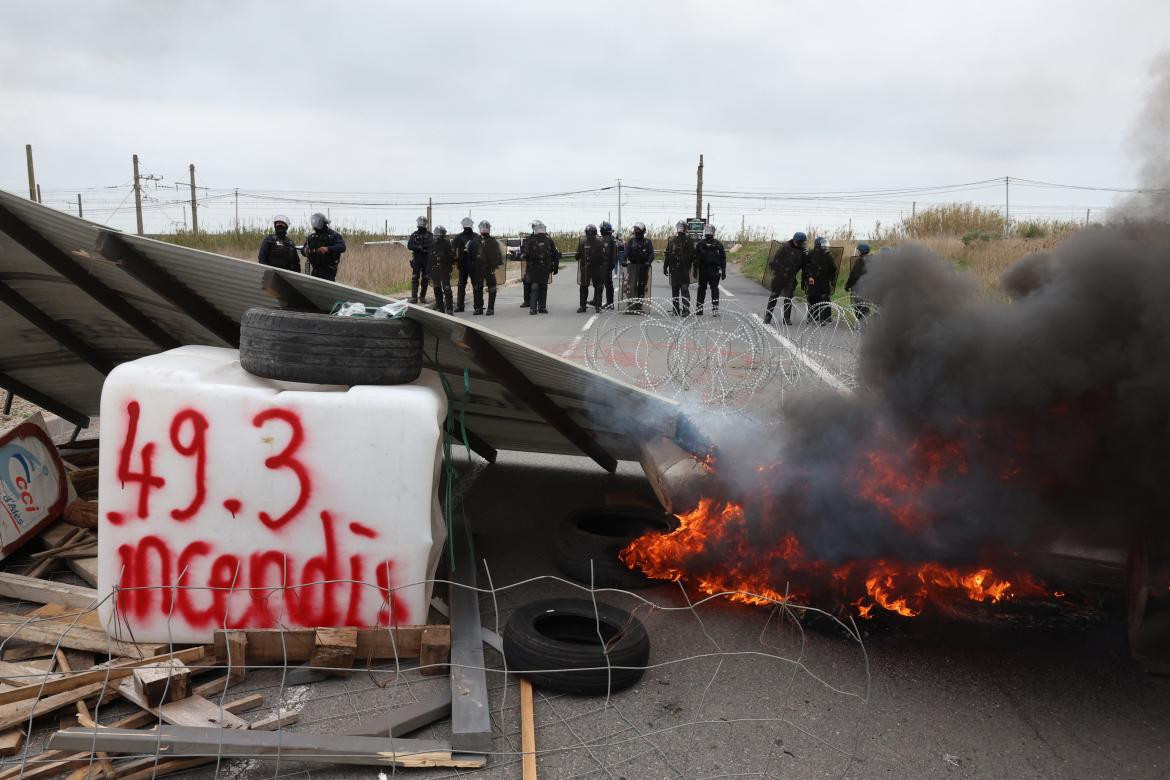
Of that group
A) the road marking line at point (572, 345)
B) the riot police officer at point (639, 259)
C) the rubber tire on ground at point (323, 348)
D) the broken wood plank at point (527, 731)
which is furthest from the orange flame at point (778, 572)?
the riot police officer at point (639, 259)

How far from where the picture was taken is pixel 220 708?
129 inches

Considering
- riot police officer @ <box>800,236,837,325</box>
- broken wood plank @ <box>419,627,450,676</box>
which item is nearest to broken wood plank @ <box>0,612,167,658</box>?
broken wood plank @ <box>419,627,450,676</box>

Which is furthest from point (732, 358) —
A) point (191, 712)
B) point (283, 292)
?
point (191, 712)

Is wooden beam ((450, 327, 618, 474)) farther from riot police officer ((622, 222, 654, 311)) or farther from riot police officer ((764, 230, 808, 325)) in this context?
riot police officer ((622, 222, 654, 311))

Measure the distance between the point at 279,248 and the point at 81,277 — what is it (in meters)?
8.44

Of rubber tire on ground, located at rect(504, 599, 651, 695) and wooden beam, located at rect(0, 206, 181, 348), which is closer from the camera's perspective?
rubber tire on ground, located at rect(504, 599, 651, 695)

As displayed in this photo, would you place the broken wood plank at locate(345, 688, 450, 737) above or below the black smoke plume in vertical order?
below

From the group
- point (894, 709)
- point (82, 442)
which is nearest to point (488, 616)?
point (894, 709)

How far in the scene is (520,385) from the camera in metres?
4.91

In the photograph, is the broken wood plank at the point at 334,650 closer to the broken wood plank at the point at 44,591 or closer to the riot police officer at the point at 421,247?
the broken wood plank at the point at 44,591

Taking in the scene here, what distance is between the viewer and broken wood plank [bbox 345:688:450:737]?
326 centimetres

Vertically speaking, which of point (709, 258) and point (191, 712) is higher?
point (709, 258)

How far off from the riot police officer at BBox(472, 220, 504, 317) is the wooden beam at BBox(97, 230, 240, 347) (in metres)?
15.2

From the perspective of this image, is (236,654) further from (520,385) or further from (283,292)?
(520,385)
